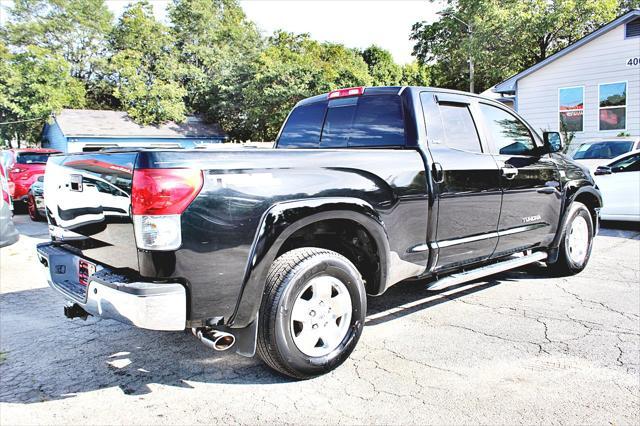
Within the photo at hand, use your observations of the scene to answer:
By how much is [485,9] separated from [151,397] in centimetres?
2940

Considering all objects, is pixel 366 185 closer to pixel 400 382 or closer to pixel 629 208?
pixel 400 382

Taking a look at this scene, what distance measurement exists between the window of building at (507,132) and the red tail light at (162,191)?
3138mm

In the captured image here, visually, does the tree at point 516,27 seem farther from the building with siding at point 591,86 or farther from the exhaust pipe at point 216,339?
the exhaust pipe at point 216,339

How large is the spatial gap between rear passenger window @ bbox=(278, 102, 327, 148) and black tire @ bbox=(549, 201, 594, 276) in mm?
2904

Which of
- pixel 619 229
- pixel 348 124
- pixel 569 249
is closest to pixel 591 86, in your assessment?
pixel 619 229

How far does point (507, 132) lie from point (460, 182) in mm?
1203

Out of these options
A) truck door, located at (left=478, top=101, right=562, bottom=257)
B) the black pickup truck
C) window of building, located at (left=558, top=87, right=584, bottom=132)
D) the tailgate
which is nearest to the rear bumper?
the black pickup truck

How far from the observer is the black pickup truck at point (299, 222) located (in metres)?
2.73

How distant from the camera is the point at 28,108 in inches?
1200

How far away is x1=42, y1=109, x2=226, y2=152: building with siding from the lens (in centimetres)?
2919

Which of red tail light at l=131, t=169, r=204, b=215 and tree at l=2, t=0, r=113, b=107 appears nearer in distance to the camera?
red tail light at l=131, t=169, r=204, b=215

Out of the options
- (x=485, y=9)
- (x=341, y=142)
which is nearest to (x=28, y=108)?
(x=485, y=9)

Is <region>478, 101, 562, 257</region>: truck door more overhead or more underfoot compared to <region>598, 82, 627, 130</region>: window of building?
more underfoot

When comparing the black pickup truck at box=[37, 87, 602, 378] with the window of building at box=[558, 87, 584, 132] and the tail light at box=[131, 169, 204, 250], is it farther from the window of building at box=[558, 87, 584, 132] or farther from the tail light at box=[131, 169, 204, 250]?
the window of building at box=[558, 87, 584, 132]
